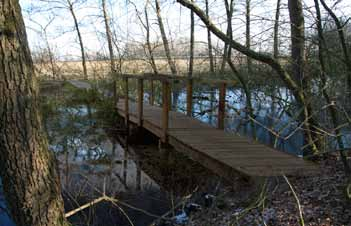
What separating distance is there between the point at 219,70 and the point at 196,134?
4886 mm

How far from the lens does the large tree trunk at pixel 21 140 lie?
2285 millimetres

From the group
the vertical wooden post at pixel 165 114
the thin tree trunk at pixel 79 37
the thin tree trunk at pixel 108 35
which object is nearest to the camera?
the vertical wooden post at pixel 165 114

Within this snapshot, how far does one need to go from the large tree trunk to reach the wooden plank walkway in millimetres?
2586

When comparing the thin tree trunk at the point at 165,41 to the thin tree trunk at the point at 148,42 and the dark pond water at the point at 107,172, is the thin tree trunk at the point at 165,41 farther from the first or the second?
the dark pond water at the point at 107,172

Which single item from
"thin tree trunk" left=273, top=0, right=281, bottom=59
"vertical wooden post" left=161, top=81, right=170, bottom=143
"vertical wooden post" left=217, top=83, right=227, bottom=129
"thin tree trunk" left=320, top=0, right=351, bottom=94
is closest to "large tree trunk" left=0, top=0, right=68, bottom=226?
"thin tree trunk" left=320, top=0, right=351, bottom=94

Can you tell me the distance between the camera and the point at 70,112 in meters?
11.9

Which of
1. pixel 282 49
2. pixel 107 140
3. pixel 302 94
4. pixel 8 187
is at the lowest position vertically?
pixel 107 140

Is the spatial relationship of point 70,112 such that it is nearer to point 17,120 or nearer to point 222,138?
point 222,138

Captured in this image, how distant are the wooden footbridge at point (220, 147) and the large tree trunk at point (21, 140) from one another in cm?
259

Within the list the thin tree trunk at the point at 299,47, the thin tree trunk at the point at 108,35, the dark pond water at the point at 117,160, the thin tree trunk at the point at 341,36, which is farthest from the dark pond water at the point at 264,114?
the thin tree trunk at the point at 108,35

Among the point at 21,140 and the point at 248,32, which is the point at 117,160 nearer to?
the point at 248,32

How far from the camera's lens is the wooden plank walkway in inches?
188

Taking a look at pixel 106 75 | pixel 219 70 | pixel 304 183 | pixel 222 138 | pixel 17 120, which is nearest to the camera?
pixel 17 120

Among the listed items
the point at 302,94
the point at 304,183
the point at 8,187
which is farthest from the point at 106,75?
the point at 8,187
